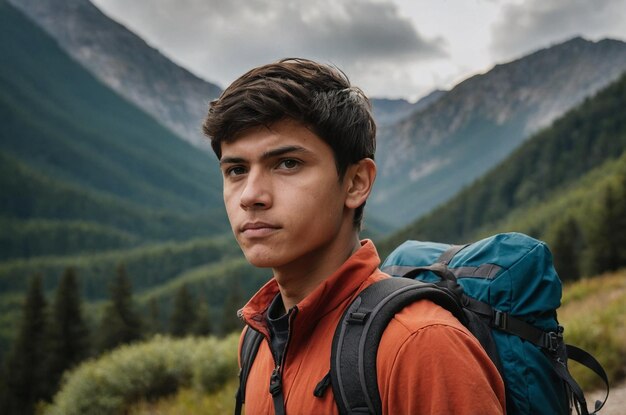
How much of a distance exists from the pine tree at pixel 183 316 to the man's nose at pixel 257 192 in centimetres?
4174

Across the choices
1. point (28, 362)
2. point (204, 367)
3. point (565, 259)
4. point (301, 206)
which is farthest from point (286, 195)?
point (28, 362)

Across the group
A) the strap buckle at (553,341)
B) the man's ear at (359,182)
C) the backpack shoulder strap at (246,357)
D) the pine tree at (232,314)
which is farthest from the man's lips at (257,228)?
the pine tree at (232,314)

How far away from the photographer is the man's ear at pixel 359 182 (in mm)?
1975

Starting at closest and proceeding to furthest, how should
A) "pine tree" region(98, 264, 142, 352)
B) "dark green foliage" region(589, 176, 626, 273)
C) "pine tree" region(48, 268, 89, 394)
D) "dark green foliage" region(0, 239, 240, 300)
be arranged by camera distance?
1. "dark green foliage" region(589, 176, 626, 273)
2. "pine tree" region(48, 268, 89, 394)
3. "pine tree" region(98, 264, 142, 352)
4. "dark green foliage" region(0, 239, 240, 300)

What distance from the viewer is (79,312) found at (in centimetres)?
3500

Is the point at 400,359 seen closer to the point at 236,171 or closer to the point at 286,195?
the point at 286,195

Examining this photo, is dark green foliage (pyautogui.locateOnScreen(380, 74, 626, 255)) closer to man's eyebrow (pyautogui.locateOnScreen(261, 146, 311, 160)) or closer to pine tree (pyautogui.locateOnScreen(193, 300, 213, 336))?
pine tree (pyautogui.locateOnScreen(193, 300, 213, 336))

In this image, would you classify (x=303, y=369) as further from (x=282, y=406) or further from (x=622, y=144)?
(x=622, y=144)

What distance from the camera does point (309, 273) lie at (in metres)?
1.99

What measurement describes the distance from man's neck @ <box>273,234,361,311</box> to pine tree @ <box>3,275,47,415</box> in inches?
1441

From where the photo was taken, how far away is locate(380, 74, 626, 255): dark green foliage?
97.5 metres

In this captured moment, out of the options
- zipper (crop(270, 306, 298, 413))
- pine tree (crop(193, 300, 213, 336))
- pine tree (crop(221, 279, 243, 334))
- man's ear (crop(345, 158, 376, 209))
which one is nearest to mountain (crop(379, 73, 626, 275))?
pine tree (crop(221, 279, 243, 334))

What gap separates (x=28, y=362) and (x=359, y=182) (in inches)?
1543

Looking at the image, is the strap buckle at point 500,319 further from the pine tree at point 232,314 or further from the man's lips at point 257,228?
the pine tree at point 232,314
